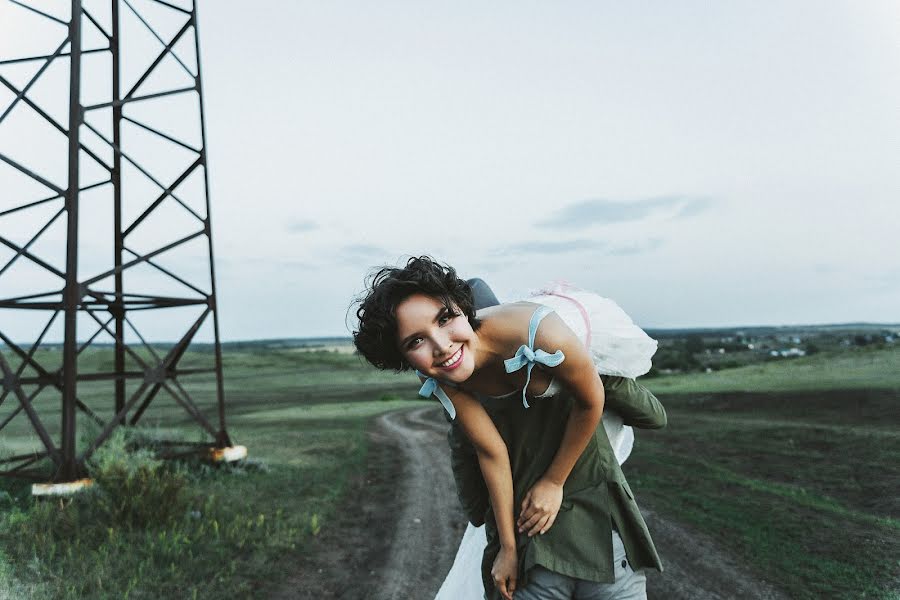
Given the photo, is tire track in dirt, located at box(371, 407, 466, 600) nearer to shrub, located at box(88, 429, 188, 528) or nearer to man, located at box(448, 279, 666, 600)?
shrub, located at box(88, 429, 188, 528)

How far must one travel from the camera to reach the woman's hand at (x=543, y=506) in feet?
7.19

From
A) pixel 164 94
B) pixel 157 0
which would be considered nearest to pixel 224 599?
pixel 164 94

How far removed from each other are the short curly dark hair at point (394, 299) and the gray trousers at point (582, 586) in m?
0.93

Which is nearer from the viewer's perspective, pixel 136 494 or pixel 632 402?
pixel 632 402

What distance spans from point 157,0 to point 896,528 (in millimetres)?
13049

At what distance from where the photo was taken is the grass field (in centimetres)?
562

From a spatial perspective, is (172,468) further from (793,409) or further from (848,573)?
(793,409)

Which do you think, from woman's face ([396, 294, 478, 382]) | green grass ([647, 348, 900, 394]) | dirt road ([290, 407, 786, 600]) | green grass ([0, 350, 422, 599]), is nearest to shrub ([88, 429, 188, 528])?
green grass ([0, 350, 422, 599])

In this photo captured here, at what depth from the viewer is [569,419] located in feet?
7.09

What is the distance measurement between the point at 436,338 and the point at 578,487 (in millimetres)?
813

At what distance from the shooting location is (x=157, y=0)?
Answer: 410 inches

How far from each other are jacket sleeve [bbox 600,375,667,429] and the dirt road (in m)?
3.49

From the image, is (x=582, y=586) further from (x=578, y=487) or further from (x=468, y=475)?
(x=468, y=475)

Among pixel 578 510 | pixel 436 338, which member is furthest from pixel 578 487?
pixel 436 338
